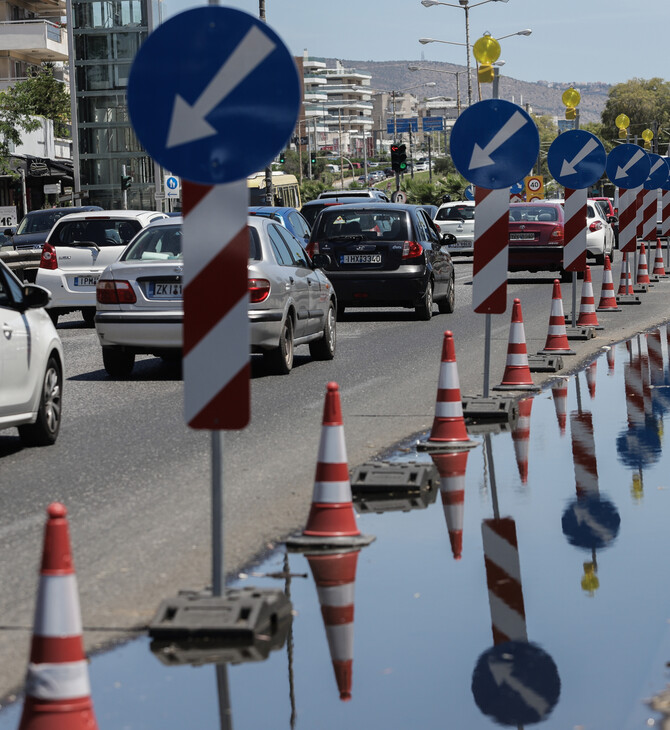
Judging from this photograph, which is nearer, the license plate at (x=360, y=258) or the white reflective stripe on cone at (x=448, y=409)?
the white reflective stripe on cone at (x=448, y=409)

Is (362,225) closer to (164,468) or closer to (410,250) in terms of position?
(410,250)

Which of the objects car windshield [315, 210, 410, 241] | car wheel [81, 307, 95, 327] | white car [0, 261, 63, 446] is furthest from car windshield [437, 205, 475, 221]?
white car [0, 261, 63, 446]

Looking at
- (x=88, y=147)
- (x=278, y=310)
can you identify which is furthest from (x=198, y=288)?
(x=88, y=147)

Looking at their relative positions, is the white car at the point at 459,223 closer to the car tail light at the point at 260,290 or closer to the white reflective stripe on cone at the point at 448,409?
the car tail light at the point at 260,290

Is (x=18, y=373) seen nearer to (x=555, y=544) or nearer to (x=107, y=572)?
(x=107, y=572)

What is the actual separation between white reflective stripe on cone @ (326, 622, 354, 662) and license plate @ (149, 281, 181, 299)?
9639 mm

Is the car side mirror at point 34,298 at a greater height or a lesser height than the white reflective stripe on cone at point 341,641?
greater

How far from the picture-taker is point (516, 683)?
15.7 ft

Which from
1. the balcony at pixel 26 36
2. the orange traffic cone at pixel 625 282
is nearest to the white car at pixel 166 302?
the orange traffic cone at pixel 625 282

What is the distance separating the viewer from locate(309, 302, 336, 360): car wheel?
16828 mm

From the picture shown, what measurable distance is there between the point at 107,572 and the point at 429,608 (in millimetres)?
1558

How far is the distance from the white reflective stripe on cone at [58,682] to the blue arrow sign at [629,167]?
23.5 m

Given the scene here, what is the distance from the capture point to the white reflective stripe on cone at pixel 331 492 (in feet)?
23.1

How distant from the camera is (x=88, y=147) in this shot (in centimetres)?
8119
